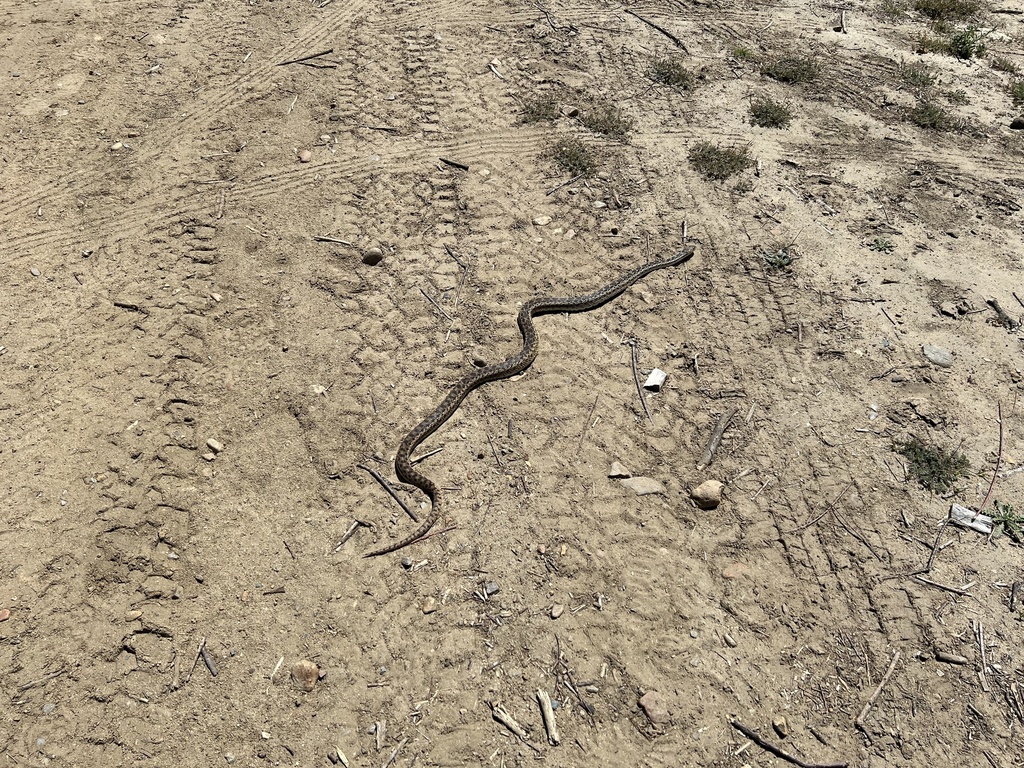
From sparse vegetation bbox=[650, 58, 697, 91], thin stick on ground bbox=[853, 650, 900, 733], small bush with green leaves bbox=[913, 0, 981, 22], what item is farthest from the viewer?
small bush with green leaves bbox=[913, 0, 981, 22]

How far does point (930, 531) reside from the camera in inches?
203

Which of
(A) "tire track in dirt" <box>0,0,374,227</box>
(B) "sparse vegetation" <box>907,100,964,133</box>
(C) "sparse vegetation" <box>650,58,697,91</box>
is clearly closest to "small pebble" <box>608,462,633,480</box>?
(C) "sparse vegetation" <box>650,58,697,91</box>

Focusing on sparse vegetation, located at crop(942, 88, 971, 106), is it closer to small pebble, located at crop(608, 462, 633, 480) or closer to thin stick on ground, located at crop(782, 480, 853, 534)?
thin stick on ground, located at crop(782, 480, 853, 534)

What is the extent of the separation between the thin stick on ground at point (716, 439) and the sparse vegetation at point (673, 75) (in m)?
5.53

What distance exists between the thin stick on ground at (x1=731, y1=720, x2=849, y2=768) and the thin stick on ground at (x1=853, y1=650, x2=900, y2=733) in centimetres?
28

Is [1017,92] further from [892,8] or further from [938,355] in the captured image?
[938,355]

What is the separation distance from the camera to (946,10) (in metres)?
10.6

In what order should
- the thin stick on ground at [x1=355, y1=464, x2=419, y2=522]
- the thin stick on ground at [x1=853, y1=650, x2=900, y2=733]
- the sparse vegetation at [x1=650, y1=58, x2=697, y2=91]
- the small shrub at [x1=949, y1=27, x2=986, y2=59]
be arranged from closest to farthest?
1. the thin stick on ground at [x1=853, y1=650, x2=900, y2=733]
2. the thin stick on ground at [x1=355, y1=464, x2=419, y2=522]
3. the sparse vegetation at [x1=650, y1=58, x2=697, y2=91]
4. the small shrub at [x1=949, y1=27, x2=986, y2=59]

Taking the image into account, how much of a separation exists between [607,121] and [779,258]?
306cm

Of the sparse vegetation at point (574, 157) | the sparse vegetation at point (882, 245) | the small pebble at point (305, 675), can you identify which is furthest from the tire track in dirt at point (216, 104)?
the sparse vegetation at point (882, 245)

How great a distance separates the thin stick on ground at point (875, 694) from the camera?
429cm

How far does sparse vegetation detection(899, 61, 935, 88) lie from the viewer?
9.35 meters

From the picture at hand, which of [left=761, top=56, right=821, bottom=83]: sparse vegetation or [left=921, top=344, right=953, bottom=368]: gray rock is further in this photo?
[left=761, top=56, right=821, bottom=83]: sparse vegetation

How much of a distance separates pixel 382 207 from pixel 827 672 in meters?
6.33
